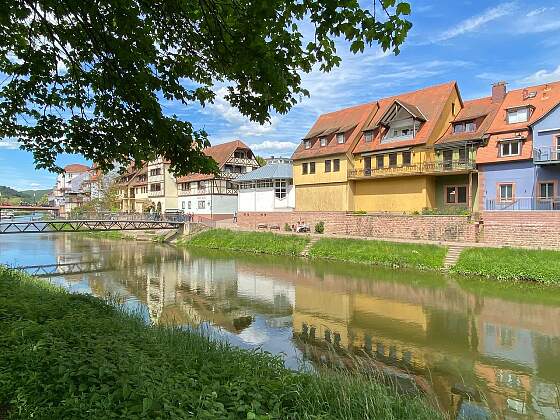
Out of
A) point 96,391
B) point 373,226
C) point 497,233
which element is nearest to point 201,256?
point 373,226

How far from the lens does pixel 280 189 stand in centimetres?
4397

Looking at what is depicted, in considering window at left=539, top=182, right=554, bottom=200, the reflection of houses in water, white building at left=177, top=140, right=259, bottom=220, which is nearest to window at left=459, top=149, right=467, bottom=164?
window at left=539, top=182, right=554, bottom=200

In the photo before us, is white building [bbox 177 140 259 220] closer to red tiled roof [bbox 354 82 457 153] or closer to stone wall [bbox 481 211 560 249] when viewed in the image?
red tiled roof [bbox 354 82 457 153]

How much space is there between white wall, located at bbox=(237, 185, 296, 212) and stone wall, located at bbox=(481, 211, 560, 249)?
807 inches

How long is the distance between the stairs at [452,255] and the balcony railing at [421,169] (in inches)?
292

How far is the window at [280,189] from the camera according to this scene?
1726 inches

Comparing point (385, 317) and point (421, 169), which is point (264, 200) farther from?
point (385, 317)

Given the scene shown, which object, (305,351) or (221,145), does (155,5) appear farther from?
(221,145)

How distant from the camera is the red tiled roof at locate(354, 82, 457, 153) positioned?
31875 millimetres

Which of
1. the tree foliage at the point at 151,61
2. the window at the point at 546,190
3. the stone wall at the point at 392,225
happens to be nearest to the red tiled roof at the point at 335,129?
the stone wall at the point at 392,225

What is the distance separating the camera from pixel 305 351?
10.8 meters

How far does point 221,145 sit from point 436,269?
40442 mm

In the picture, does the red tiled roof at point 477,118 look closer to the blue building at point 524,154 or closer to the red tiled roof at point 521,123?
the red tiled roof at point 521,123

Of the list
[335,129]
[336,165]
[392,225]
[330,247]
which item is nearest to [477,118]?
[392,225]
